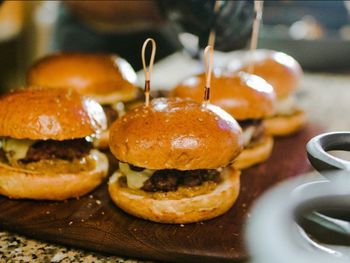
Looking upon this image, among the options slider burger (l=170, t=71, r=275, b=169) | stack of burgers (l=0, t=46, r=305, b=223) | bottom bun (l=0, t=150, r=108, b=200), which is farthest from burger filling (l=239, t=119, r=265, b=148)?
bottom bun (l=0, t=150, r=108, b=200)

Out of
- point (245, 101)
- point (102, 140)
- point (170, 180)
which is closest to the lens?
point (170, 180)

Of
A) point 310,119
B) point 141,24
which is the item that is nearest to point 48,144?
point 310,119

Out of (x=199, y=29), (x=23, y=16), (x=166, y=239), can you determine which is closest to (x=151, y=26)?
(x=23, y=16)

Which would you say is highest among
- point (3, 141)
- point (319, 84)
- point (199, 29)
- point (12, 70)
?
point (199, 29)

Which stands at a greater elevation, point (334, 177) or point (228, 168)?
point (334, 177)

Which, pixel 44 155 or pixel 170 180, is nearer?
pixel 170 180

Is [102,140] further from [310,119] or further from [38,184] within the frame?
[310,119]

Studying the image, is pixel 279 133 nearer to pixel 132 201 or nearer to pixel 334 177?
pixel 132 201
